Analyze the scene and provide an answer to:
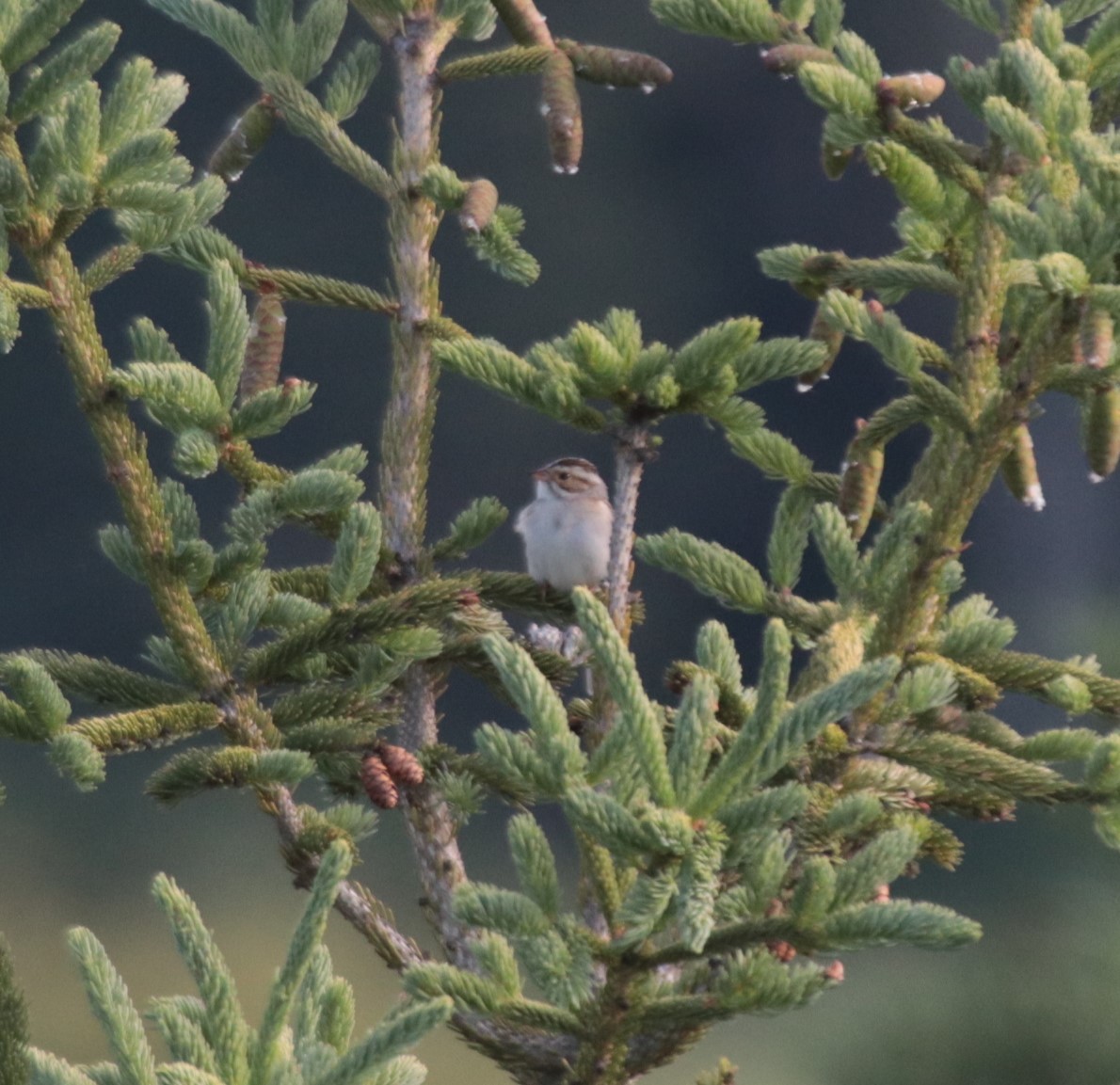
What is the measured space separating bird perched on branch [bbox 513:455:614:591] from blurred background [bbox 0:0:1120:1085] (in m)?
3.43

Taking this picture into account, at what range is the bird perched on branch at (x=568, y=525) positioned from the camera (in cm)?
310

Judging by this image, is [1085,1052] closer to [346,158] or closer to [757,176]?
[346,158]

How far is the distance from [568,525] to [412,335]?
117 cm

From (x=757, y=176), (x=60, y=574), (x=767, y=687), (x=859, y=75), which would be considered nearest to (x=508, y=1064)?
(x=767, y=687)

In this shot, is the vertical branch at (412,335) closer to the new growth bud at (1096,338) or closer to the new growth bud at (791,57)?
the new growth bud at (791,57)

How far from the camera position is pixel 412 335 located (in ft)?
7.00

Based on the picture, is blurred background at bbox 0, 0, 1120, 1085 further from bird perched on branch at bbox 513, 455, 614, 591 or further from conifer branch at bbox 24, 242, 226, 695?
conifer branch at bbox 24, 242, 226, 695

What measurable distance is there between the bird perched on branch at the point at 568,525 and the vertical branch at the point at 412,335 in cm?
77

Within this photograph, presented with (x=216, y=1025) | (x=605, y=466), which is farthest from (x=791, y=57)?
(x=605, y=466)

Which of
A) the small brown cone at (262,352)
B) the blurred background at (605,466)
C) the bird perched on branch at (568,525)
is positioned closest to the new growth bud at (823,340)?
the small brown cone at (262,352)

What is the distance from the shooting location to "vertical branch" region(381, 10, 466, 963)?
2.11 meters

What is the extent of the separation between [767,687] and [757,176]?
10.8 m

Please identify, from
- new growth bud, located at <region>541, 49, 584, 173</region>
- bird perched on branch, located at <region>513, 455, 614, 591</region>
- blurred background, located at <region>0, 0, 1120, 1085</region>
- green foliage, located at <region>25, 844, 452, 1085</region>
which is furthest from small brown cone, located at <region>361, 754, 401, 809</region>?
blurred background, located at <region>0, 0, 1120, 1085</region>

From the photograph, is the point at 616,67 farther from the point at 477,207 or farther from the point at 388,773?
the point at 388,773
